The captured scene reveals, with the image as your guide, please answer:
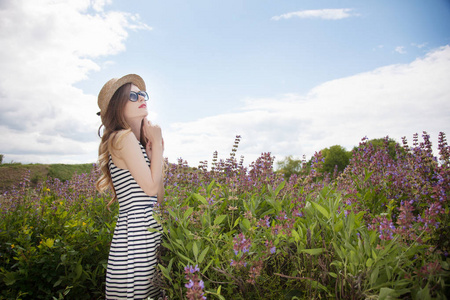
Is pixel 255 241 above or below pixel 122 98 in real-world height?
below

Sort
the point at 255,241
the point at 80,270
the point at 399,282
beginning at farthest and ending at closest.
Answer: the point at 80,270 → the point at 255,241 → the point at 399,282

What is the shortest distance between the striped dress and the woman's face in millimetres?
621

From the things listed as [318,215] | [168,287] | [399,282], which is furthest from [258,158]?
[399,282]

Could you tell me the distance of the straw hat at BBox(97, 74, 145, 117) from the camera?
345cm

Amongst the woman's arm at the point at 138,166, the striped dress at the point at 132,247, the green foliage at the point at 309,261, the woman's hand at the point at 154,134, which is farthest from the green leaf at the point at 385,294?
the woman's hand at the point at 154,134

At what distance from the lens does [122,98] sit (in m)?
3.42

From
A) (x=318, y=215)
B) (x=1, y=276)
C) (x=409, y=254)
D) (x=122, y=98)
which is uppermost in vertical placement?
(x=122, y=98)

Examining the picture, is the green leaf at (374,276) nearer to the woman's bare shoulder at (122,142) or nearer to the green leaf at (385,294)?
the green leaf at (385,294)

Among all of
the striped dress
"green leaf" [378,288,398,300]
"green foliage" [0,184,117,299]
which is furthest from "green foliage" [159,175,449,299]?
"green foliage" [0,184,117,299]

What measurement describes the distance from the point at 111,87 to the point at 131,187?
113cm

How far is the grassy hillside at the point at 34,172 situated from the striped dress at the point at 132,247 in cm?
741

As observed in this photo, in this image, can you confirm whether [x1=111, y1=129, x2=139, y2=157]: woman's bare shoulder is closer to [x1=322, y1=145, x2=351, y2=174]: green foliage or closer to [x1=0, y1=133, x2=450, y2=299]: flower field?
[x1=0, y1=133, x2=450, y2=299]: flower field

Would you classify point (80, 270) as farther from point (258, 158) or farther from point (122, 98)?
point (258, 158)

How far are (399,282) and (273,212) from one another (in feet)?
4.57
